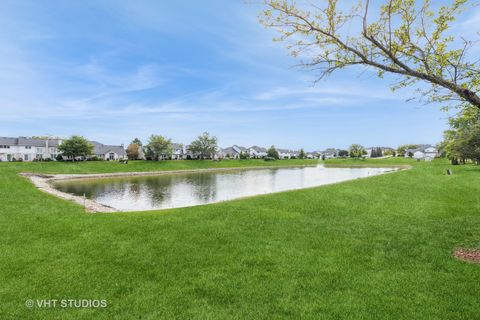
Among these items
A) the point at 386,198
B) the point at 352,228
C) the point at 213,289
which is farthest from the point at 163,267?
the point at 386,198

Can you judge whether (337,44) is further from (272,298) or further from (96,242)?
(96,242)

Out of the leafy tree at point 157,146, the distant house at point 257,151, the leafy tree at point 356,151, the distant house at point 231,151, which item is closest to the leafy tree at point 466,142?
the leafy tree at point 157,146

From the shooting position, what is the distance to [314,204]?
1688 cm

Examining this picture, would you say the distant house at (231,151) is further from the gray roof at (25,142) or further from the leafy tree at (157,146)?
the gray roof at (25,142)

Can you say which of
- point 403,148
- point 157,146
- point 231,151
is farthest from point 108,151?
point 403,148

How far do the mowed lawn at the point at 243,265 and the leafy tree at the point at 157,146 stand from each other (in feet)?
256

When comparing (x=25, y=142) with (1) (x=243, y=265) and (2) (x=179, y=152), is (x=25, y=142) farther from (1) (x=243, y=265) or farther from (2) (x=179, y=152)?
(1) (x=243, y=265)

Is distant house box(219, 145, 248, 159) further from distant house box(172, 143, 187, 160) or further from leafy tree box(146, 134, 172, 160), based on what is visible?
leafy tree box(146, 134, 172, 160)

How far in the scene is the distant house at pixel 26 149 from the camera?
78669 millimetres

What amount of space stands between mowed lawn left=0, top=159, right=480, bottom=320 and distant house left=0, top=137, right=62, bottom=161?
84447 millimetres

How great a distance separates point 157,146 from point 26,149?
37666 mm

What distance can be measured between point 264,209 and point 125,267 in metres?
8.84

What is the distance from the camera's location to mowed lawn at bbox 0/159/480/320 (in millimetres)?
5633

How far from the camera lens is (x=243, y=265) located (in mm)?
7707
